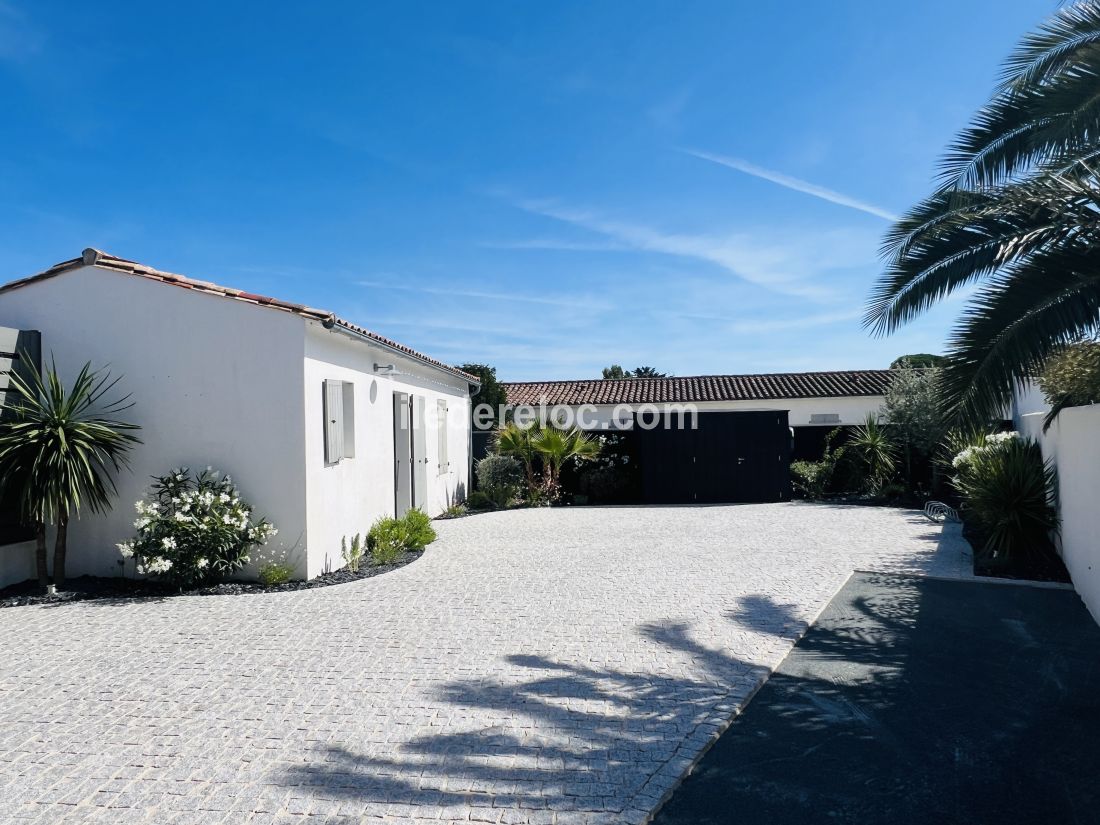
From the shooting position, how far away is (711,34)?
9766 millimetres

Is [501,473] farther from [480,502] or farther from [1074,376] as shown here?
[1074,376]

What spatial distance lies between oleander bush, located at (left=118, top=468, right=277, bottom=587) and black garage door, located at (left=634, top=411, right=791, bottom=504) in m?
11.7

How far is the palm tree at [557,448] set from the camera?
1766 centimetres

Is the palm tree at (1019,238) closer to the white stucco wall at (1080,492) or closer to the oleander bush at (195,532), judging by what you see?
the white stucco wall at (1080,492)

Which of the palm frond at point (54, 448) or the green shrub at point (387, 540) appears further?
the green shrub at point (387, 540)

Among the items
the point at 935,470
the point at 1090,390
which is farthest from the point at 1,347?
the point at 935,470

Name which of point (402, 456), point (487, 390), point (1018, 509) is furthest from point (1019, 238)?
point (487, 390)

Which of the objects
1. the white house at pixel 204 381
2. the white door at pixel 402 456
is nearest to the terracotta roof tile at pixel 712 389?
the white door at pixel 402 456

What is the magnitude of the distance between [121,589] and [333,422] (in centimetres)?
326

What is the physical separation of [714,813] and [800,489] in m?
16.5

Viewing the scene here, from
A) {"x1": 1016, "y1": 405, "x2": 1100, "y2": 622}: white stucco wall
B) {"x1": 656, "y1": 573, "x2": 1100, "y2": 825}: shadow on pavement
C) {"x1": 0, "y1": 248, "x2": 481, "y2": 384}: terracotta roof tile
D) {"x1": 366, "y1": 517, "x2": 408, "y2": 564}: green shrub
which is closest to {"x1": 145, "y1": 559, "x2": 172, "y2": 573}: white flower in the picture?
{"x1": 366, "y1": 517, "x2": 408, "y2": 564}: green shrub

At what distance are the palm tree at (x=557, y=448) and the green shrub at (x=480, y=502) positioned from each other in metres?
1.62

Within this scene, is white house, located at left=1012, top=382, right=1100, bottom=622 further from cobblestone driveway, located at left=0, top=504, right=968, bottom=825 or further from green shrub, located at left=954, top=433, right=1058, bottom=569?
cobblestone driveway, located at left=0, top=504, right=968, bottom=825

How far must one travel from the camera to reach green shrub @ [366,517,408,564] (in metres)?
10.3
